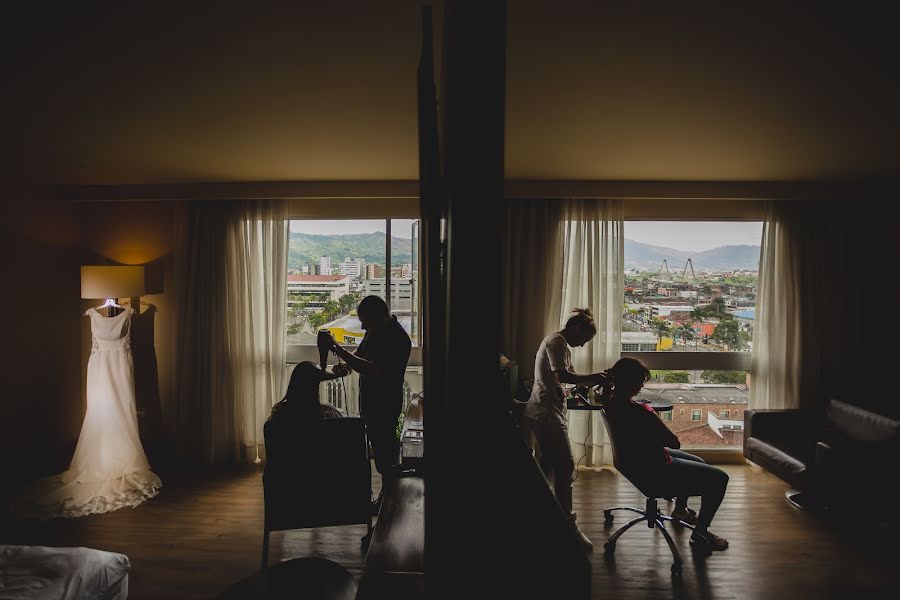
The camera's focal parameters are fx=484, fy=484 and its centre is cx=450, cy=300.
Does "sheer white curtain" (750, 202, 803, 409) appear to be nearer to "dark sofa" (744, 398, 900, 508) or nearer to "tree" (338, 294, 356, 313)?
"dark sofa" (744, 398, 900, 508)

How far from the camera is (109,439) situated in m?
3.79

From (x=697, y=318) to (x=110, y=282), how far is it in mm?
5011

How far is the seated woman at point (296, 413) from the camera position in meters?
2.45

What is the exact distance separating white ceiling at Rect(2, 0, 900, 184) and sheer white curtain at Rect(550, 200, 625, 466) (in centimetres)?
86

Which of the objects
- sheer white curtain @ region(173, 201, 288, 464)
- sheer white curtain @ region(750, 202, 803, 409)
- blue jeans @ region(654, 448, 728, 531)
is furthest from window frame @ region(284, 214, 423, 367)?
sheer white curtain @ region(750, 202, 803, 409)

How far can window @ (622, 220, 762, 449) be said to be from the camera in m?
4.40

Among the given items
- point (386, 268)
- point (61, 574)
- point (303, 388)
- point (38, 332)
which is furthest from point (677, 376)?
point (38, 332)

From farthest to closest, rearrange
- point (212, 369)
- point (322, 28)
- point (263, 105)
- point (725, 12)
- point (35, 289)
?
1. point (212, 369)
2. point (35, 289)
3. point (263, 105)
4. point (322, 28)
5. point (725, 12)

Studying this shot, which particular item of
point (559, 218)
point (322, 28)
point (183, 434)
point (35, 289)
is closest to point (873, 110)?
point (559, 218)

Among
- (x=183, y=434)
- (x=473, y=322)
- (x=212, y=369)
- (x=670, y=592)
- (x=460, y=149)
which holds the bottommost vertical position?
(x=670, y=592)

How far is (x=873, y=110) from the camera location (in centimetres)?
227

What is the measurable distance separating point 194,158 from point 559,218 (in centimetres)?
284

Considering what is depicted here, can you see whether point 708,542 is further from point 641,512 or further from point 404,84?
point 404,84

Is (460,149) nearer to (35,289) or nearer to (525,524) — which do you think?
(525,524)
